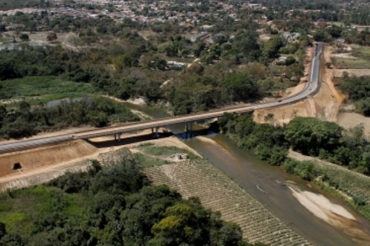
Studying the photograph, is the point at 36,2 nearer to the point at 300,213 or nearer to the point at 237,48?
the point at 237,48

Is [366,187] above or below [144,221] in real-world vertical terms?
below

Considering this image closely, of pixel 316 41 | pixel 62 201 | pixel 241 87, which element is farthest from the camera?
pixel 316 41

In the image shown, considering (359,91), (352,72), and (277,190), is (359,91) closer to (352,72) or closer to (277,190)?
(352,72)

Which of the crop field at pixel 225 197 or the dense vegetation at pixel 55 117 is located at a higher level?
the dense vegetation at pixel 55 117

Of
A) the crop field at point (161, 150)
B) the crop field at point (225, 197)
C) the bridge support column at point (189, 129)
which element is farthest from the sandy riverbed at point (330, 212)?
the bridge support column at point (189, 129)

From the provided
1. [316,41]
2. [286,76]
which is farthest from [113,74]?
[316,41]

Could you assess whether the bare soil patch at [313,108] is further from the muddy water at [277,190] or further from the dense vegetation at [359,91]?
the muddy water at [277,190]
